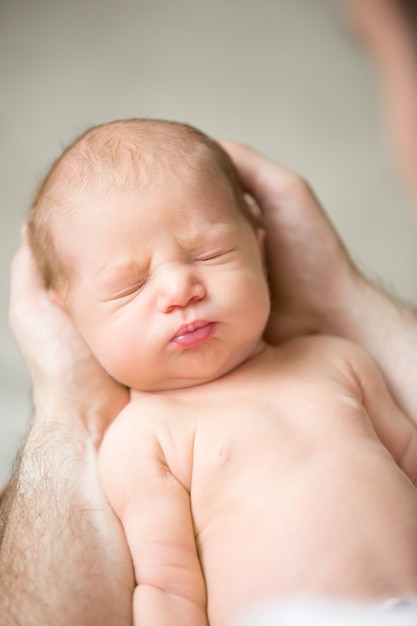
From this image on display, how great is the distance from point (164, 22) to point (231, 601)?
1.84 metres

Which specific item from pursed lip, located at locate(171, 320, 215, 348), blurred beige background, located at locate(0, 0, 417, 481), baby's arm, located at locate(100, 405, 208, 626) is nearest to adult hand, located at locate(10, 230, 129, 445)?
baby's arm, located at locate(100, 405, 208, 626)

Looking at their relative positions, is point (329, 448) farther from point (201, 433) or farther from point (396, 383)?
point (396, 383)

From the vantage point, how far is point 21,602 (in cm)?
100

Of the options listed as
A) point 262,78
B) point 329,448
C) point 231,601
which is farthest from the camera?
point 262,78

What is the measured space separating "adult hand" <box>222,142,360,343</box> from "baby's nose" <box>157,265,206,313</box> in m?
0.38

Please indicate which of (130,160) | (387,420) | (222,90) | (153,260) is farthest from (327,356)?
(222,90)

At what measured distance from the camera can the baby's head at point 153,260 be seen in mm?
1150

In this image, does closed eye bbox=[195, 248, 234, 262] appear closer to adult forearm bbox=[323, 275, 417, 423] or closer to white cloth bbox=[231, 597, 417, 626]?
adult forearm bbox=[323, 275, 417, 423]

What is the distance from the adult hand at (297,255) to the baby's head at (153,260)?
0.77 ft

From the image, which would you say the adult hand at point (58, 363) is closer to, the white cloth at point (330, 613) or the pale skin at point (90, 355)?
the pale skin at point (90, 355)

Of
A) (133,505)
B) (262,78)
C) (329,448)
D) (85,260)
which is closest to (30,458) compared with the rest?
(133,505)

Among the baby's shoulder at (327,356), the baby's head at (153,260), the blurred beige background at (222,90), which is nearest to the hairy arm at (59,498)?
the baby's head at (153,260)

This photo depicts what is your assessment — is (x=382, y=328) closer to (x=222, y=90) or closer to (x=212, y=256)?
(x=212, y=256)

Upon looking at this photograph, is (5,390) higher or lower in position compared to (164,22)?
lower
